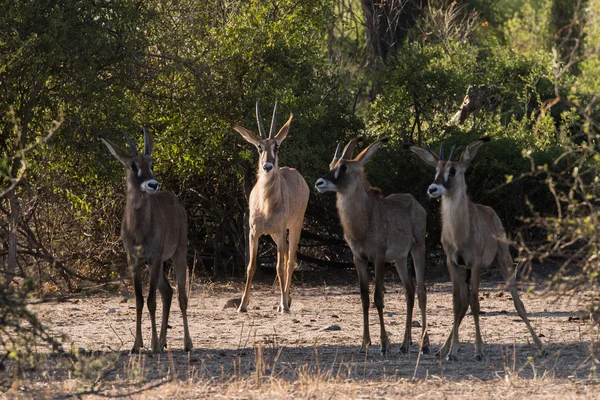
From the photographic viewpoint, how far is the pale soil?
6699mm

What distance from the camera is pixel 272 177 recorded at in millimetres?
12695

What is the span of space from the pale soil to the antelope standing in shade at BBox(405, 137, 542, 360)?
44cm

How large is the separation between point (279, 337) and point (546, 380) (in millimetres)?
3257

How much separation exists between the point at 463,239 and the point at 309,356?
64.7 inches

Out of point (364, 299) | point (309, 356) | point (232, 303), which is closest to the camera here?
point (309, 356)

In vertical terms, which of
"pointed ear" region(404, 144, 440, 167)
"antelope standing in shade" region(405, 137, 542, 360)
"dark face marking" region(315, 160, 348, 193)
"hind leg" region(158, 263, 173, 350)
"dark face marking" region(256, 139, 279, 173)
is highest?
"dark face marking" region(256, 139, 279, 173)

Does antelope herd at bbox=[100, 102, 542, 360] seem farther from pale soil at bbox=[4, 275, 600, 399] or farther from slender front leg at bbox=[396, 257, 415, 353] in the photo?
pale soil at bbox=[4, 275, 600, 399]

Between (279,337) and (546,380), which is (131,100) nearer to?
(279,337)

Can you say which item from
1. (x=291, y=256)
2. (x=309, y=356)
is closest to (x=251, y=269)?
(x=291, y=256)

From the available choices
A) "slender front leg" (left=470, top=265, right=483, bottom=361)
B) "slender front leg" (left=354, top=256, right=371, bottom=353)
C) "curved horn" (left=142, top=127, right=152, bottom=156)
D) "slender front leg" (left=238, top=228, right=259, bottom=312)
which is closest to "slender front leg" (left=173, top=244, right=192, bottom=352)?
"curved horn" (left=142, top=127, right=152, bottom=156)

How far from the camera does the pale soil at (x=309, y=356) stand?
22.0ft

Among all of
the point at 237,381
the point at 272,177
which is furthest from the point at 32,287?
the point at 272,177

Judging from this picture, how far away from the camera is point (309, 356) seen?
8.46 m

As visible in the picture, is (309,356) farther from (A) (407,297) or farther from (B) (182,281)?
(B) (182,281)
